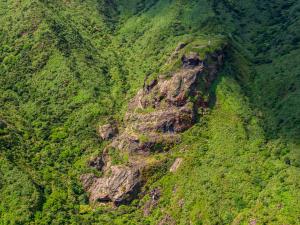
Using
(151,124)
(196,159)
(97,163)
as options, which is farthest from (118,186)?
(196,159)

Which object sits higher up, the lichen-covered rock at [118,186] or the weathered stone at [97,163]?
the weathered stone at [97,163]

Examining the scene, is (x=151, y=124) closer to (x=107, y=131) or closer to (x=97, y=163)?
(x=107, y=131)

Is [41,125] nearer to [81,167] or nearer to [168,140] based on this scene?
[81,167]

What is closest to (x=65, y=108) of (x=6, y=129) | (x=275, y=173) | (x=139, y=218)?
(x=6, y=129)

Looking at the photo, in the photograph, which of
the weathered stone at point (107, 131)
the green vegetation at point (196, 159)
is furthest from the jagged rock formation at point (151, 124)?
the green vegetation at point (196, 159)

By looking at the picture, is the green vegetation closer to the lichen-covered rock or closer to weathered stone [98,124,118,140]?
the lichen-covered rock

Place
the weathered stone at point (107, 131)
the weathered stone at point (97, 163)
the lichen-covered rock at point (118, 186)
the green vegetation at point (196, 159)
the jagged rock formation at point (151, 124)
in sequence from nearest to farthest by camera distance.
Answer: the green vegetation at point (196, 159) → the lichen-covered rock at point (118, 186) → the jagged rock formation at point (151, 124) → the weathered stone at point (97, 163) → the weathered stone at point (107, 131)

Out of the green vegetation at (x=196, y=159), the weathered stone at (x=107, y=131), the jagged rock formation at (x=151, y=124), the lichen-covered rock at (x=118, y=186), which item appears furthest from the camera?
the weathered stone at (x=107, y=131)

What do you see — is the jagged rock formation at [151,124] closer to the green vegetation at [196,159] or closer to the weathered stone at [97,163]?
the weathered stone at [97,163]

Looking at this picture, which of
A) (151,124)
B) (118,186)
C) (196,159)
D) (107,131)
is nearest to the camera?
(118,186)
